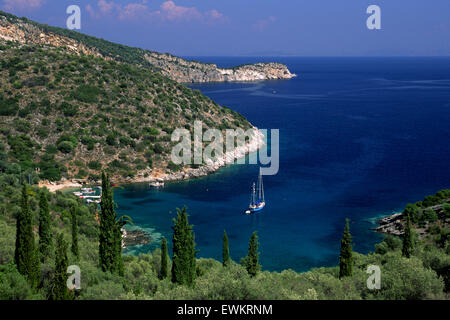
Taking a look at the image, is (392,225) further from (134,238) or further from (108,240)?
(108,240)

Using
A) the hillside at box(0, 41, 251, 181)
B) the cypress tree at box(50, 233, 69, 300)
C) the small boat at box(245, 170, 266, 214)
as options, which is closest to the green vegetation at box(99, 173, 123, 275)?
the cypress tree at box(50, 233, 69, 300)

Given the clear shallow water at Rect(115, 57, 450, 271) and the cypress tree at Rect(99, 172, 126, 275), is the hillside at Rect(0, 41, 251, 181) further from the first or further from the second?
the cypress tree at Rect(99, 172, 126, 275)

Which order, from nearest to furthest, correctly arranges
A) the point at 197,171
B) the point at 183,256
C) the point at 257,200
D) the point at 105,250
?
the point at 105,250, the point at 183,256, the point at 257,200, the point at 197,171

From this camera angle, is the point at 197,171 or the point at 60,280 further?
the point at 197,171

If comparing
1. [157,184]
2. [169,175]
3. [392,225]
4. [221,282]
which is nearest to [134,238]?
[157,184]

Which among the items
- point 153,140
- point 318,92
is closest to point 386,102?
point 318,92

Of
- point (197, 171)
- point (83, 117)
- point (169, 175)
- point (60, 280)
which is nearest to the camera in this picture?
point (60, 280)

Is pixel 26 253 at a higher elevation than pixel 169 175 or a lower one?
higher

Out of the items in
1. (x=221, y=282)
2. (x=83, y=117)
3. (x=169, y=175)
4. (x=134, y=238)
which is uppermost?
(x=83, y=117)
